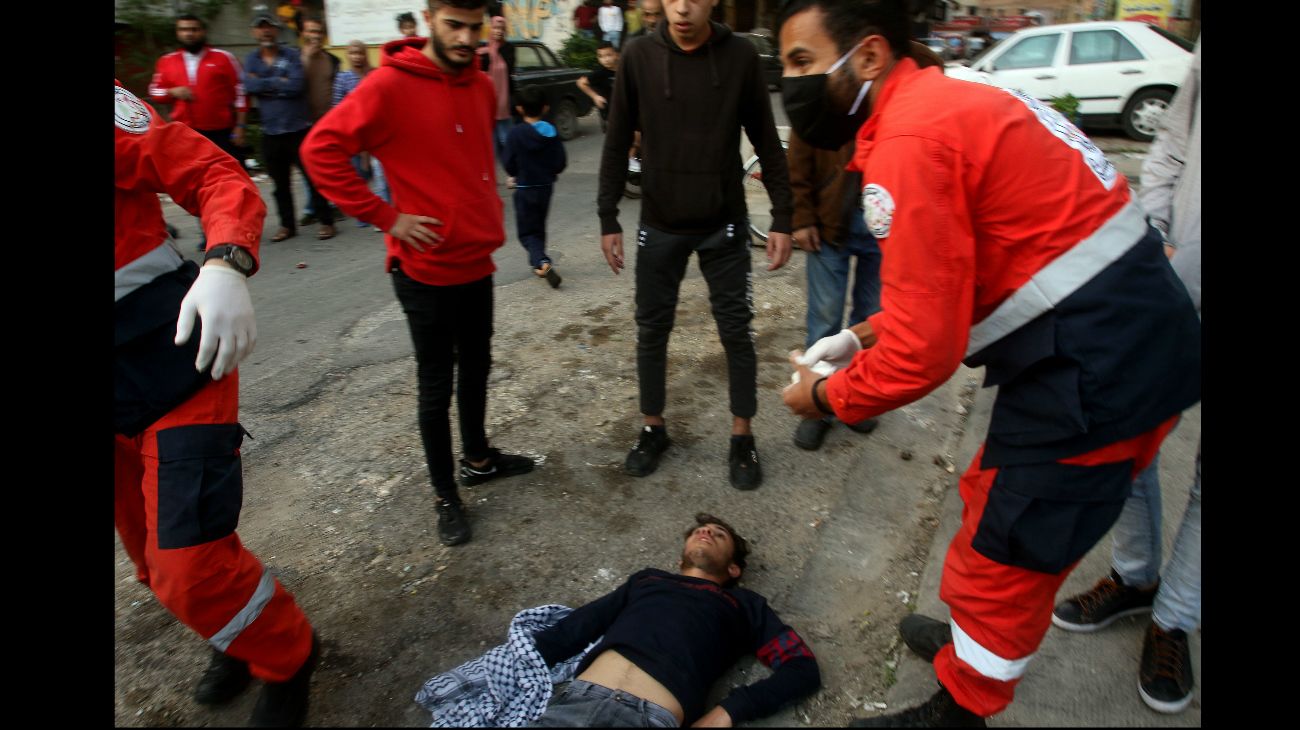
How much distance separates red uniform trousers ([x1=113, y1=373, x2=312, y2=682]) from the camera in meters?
1.92

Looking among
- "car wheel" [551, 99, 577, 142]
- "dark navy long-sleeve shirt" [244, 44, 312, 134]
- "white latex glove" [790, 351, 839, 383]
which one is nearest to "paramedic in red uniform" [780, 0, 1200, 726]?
"white latex glove" [790, 351, 839, 383]

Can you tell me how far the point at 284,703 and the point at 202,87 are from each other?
19.2 ft

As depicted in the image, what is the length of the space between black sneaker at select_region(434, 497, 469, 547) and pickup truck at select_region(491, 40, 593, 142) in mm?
9538

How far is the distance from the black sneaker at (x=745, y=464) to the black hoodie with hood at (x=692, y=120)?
93cm

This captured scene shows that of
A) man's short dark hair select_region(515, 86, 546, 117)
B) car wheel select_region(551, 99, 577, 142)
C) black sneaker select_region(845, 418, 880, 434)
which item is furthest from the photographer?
car wheel select_region(551, 99, 577, 142)

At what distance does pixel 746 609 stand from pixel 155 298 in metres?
1.87

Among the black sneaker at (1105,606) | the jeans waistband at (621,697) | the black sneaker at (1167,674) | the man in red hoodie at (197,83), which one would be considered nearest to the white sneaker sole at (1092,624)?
the black sneaker at (1105,606)

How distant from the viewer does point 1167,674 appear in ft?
7.33

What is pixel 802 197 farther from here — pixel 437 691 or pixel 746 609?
pixel 437 691

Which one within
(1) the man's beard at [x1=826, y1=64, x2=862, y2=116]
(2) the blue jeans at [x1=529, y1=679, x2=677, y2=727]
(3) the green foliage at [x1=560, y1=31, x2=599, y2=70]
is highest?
(3) the green foliage at [x1=560, y1=31, x2=599, y2=70]

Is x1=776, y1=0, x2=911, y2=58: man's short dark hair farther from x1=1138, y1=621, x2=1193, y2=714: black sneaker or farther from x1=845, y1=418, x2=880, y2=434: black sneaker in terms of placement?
x1=845, y1=418, x2=880, y2=434: black sneaker

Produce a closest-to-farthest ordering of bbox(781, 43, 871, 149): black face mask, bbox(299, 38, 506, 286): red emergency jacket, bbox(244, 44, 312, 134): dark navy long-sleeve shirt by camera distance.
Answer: bbox(781, 43, 871, 149): black face mask, bbox(299, 38, 506, 286): red emergency jacket, bbox(244, 44, 312, 134): dark navy long-sleeve shirt

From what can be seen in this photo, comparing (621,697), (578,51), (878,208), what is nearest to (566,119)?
(578,51)

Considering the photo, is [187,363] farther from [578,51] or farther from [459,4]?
[578,51]
